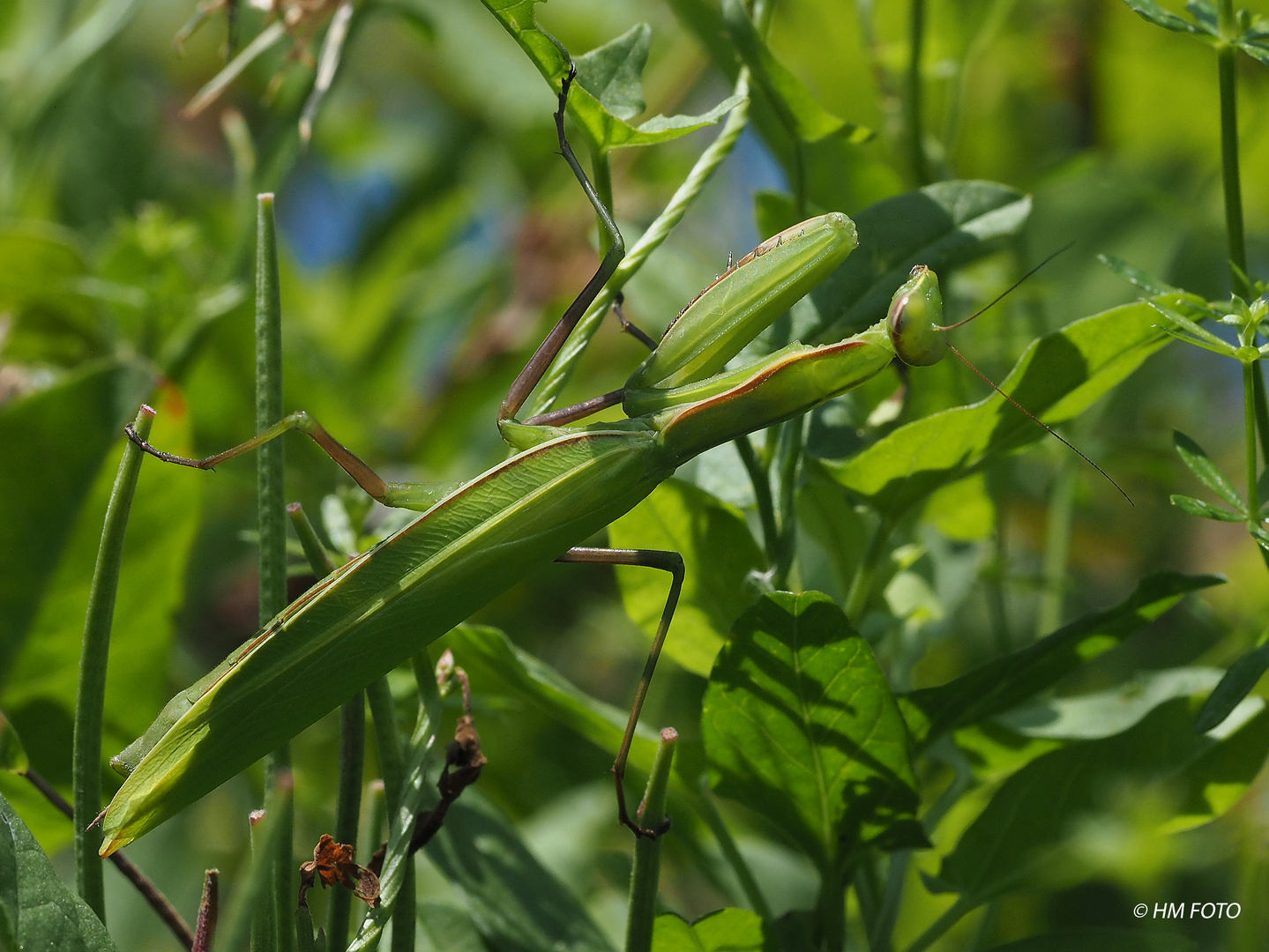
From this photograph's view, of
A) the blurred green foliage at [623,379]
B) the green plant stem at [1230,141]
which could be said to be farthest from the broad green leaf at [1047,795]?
the green plant stem at [1230,141]

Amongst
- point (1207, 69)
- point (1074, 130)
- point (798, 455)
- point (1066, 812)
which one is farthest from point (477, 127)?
point (1066, 812)

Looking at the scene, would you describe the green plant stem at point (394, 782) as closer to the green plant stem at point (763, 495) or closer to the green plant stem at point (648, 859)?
the green plant stem at point (648, 859)

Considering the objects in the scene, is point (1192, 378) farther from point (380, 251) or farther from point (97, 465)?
point (97, 465)

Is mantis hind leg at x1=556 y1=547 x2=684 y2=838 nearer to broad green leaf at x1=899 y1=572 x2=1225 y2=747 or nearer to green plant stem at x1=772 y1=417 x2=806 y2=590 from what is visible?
green plant stem at x1=772 y1=417 x2=806 y2=590

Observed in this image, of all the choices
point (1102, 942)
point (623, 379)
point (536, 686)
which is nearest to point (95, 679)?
point (536, 686)

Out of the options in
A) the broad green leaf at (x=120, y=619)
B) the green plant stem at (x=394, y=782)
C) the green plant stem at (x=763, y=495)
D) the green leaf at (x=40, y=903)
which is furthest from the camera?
the broad green leaf at (x=120, y=619)

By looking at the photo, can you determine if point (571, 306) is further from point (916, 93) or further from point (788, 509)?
point (916, 93)

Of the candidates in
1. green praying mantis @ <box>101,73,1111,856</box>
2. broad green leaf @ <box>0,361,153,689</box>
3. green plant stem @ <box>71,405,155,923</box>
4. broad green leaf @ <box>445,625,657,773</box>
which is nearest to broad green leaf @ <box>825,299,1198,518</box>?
green praying mantis @ <box>101,73,1111,856</box>
